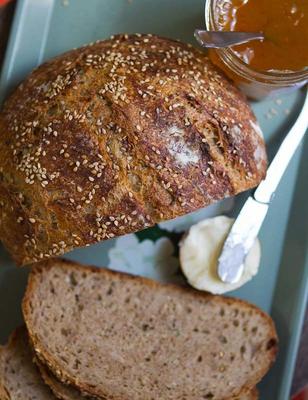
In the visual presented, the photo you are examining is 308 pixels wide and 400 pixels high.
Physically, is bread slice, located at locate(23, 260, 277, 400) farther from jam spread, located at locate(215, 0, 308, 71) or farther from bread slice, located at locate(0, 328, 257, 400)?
jam spread, located at locate(215, 0, 308, 71)

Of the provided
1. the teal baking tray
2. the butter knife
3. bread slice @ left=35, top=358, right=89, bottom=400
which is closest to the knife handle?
the butter knife

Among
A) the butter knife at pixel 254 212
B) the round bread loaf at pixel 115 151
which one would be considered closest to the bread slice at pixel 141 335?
the butter knife at pixel 254 212

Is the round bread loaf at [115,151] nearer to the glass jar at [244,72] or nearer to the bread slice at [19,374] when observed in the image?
the glass jar at [244,72]

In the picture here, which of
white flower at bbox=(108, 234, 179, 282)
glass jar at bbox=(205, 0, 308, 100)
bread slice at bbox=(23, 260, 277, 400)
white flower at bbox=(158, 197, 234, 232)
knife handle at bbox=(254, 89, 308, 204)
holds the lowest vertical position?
bread slice at bbox=(23, 260, 277, 400)

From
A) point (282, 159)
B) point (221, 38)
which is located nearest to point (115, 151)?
point (221, 38)

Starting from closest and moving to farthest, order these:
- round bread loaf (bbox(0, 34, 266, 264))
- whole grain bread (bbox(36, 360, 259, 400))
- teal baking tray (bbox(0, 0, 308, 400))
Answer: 1. round bread loaf (bbox(0, 34, 266, 264))
2. whole grain bread (bbox(36, 360, 259, 400))
3. teal baking tray (bbox(0, 0, 308, 400))

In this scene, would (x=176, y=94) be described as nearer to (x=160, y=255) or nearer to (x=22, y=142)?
(x=22, y=142)

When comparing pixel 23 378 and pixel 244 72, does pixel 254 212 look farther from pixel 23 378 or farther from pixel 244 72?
pixel 23 378
